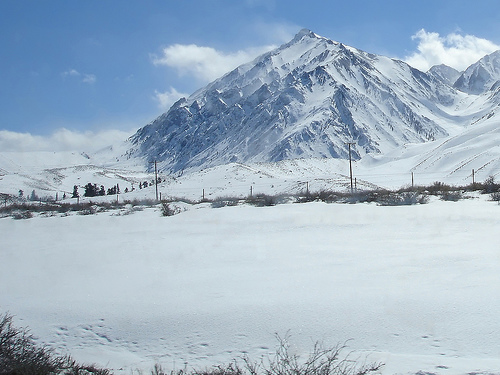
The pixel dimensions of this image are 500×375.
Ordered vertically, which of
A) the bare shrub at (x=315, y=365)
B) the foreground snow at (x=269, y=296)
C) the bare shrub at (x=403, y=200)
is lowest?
the bare shrub at (x=315, y=365)

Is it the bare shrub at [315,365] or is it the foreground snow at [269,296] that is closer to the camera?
the bare shrub at [315,365]

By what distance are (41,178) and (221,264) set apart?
153443mm

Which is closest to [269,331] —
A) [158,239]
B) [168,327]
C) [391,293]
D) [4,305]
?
[168,327]

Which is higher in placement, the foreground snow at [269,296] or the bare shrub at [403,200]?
the bare shrub at [403,200]

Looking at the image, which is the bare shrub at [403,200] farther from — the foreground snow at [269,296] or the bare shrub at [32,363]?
the bare shrub at [32,363]

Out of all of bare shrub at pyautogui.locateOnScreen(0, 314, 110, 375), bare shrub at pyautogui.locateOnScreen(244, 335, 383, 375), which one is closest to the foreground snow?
bare shrub at pyautogui.locateOnScreen(244, 335, 383, 375)

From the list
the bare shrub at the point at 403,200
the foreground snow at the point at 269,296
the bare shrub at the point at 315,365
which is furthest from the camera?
the bare shrub at the point at 403,200

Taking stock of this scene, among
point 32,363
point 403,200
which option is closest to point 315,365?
point 32,363

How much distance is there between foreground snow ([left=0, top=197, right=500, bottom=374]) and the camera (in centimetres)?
334

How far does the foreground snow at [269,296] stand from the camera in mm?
3336

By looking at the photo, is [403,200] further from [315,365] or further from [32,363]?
[32,363]

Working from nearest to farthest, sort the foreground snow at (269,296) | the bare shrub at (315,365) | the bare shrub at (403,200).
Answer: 1. the bare shrub at (315,365)
2. the foreground snow at (269,296)
3. the bare shrub at (403,200)

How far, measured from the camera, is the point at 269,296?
4371mm

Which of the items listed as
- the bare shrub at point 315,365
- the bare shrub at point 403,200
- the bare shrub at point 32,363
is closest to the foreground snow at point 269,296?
the bare shrub at point 315,365
